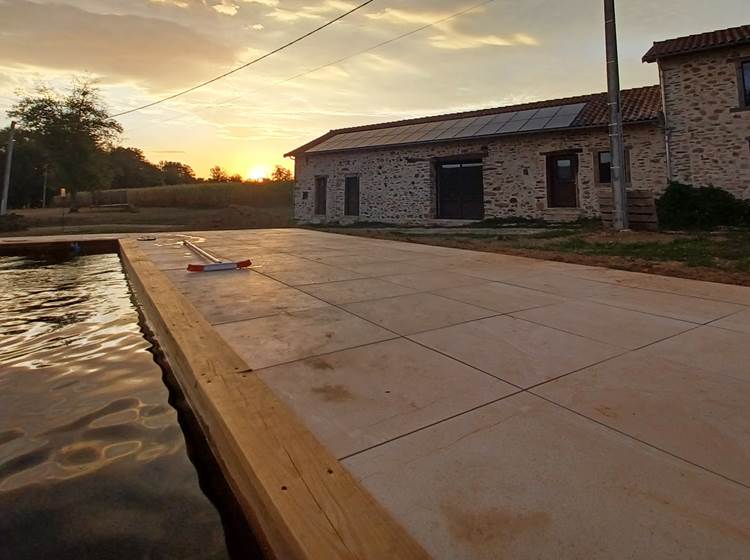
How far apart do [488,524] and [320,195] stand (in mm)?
20324

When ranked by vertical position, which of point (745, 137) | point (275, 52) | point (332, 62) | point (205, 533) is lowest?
point (205, 533)

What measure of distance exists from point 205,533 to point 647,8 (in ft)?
44.2

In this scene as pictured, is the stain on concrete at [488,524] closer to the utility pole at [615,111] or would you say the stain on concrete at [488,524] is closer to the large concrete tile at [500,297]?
the large concrete tile at [500,297]

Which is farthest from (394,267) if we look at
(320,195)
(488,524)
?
(320,195)

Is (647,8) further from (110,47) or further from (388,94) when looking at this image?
(110,47)

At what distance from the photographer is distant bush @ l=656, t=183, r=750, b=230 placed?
11.4 m

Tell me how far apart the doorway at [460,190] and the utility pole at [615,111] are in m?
6.59

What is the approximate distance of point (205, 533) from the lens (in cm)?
129

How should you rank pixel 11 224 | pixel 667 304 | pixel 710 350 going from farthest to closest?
pixel 11 224 < pixel 667 304 < pixel 710 350

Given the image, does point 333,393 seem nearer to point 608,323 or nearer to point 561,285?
point 608,323

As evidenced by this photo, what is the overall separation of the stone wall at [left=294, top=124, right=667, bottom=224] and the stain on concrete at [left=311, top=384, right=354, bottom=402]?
14378mm

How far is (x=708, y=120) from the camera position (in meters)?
12.0

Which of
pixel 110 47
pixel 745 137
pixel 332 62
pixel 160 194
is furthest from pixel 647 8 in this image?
pixel 160 194

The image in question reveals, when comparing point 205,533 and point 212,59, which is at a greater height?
point 212,59
